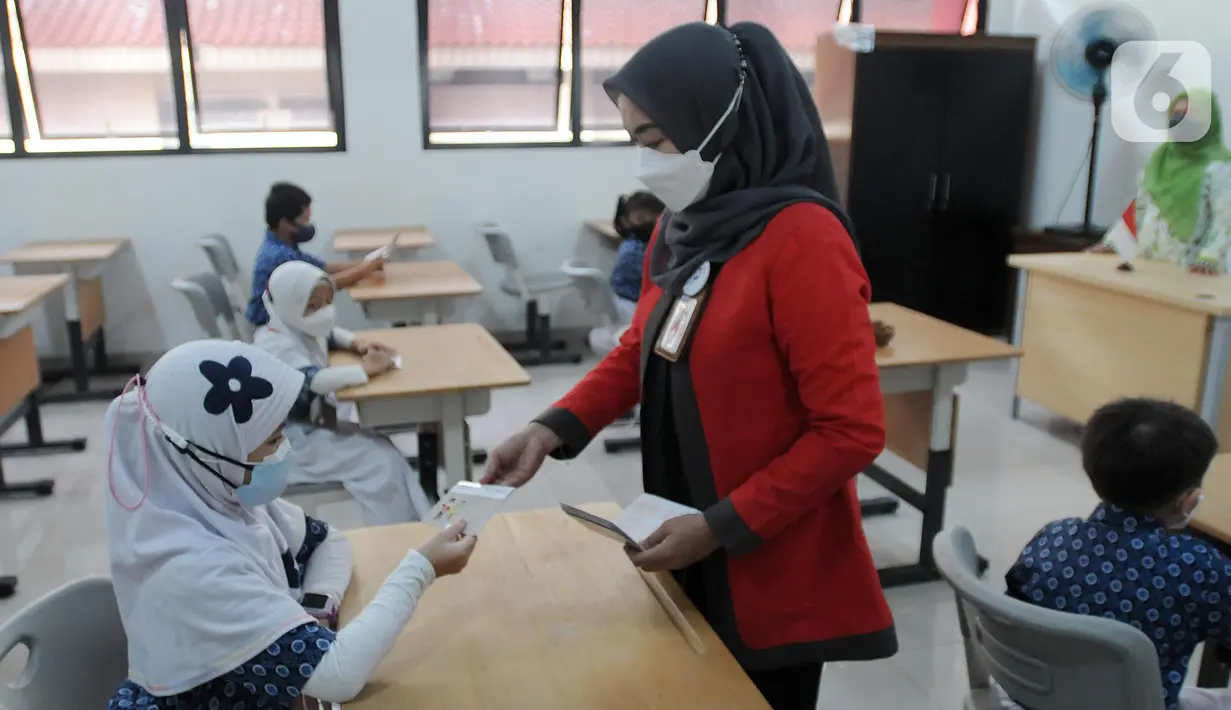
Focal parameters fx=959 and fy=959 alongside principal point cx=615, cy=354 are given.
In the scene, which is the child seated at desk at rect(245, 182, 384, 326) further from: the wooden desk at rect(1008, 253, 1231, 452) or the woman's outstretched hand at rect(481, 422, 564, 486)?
the wooden desk at rect(1008, 253, 1231, 452)

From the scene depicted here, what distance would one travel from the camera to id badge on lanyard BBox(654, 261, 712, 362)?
1216mm

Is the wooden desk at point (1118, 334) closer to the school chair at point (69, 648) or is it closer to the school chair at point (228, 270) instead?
the school chair at point (69, 648)

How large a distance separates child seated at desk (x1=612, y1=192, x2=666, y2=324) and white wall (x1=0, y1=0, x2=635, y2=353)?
2.03 meters

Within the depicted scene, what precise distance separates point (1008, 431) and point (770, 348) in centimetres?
364

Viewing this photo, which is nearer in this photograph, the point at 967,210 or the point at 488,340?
the point at 488,340

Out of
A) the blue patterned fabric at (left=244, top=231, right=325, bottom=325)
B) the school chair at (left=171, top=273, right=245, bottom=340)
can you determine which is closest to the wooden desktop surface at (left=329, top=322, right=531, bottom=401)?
the blue patterned fabric at (left=244, top=231, right=325, bottom=325)

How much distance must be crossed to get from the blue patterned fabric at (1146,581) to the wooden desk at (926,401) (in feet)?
4.29

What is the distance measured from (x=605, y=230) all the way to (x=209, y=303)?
107 inches

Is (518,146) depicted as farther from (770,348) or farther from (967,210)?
(770,348)

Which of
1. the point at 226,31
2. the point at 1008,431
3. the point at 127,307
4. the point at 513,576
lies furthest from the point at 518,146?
the point at 513,576

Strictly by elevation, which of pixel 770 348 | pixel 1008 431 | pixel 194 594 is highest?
pixel 770 348

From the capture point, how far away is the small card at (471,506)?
52.2 inches

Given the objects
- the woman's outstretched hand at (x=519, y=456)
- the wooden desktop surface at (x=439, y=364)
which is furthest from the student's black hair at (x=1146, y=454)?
the wooden desktop surface at (x=439, y=364)

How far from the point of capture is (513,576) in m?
1.39
